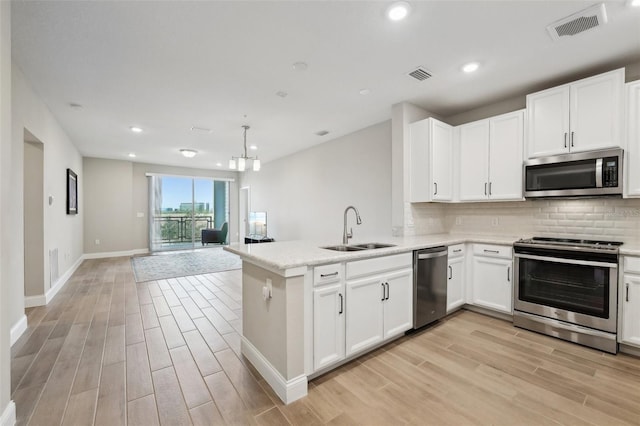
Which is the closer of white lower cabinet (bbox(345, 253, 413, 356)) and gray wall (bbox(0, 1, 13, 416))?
gray wall (bbox(0, 1, 13, 416))

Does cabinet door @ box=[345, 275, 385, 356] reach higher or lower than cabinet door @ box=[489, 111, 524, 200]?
lower

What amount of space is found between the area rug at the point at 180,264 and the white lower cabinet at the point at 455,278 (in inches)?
172

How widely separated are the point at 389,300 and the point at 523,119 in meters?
2.62

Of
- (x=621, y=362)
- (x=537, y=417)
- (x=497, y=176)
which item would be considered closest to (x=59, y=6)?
(x=537, y=417)

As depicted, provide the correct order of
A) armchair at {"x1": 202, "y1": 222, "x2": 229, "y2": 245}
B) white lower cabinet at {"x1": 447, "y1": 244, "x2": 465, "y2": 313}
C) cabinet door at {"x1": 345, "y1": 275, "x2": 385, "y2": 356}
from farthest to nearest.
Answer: armchair at {"x1": 202, "y1": 222, "x2": 229, "y2": 245} → white lower cabinet at {"x1": 447, "y1": 244, "x2": 465, "y2": 313} → cabinet door at {"x1": 345, "y1": 275, "x2": 385, "y2": 356}

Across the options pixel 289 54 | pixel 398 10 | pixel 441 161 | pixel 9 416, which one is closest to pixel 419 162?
pixel 441 161

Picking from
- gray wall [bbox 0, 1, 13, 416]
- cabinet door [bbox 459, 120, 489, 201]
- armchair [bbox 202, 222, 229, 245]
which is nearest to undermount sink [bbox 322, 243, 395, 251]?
cabinet door [bbox 459, 120, 489, 201]

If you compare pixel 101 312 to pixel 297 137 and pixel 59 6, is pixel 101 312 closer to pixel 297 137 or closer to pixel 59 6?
pixel 59 6

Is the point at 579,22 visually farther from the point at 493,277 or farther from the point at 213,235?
the point at 213,235

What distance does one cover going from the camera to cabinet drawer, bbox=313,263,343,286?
6.50ft

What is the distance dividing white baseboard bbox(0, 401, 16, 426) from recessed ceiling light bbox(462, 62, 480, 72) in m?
4.36

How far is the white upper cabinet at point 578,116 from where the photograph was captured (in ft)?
8.35

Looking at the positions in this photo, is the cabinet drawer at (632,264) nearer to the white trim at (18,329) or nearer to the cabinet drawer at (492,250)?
the cabinet drawer at (492,250)

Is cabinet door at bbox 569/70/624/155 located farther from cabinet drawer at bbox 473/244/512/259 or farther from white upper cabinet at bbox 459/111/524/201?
cabinet drawer at bbox 473/244/512/259
